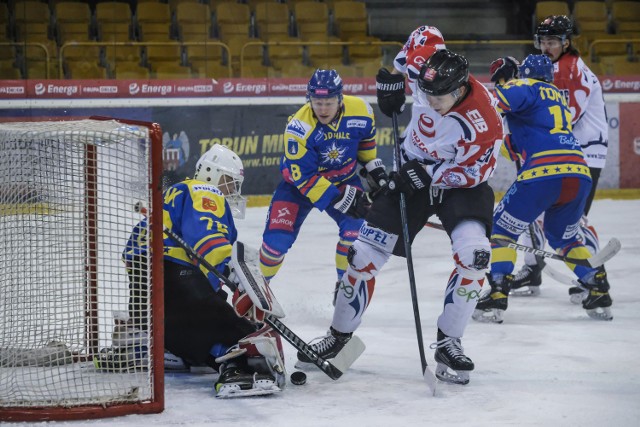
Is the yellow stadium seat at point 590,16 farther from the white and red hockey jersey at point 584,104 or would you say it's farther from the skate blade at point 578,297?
the skate blade at point 578,297

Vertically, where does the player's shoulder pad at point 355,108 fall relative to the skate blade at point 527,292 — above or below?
above

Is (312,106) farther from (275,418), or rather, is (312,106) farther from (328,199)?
(275,418)

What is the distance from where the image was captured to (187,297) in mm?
3471

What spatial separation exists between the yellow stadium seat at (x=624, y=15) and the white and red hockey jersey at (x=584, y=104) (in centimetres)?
488

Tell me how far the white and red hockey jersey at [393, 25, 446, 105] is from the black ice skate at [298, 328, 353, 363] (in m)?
0.90

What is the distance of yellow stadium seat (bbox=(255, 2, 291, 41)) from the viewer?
9016 millimetres

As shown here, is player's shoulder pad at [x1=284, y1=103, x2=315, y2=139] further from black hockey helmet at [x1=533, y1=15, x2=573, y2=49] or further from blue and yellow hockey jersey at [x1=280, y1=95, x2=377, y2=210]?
black hockey helmet at [x1=533, y1=15, x2=573, y2=49]

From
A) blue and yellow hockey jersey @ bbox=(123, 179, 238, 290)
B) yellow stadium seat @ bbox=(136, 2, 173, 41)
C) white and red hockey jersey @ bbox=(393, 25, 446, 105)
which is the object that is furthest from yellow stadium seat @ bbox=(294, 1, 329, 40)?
blue and yellow hockey jersey @ bbox=(123, 179, 238, 290)

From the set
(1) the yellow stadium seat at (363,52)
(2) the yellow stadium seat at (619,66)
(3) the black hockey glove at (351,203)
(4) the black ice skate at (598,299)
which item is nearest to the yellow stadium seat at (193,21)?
(1) the yellow stadium seat at (363,52)

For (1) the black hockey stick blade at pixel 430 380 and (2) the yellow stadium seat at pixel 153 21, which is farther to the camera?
(2) the yellow stadium seat at pixel 153 21

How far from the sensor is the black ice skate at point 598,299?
475 centimetres

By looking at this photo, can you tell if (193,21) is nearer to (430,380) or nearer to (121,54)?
(121,54)

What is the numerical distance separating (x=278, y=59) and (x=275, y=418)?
5988 millimetres

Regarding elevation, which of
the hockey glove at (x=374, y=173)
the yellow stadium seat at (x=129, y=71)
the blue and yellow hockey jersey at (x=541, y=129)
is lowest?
the hockey glove at (x=374, y=173)
